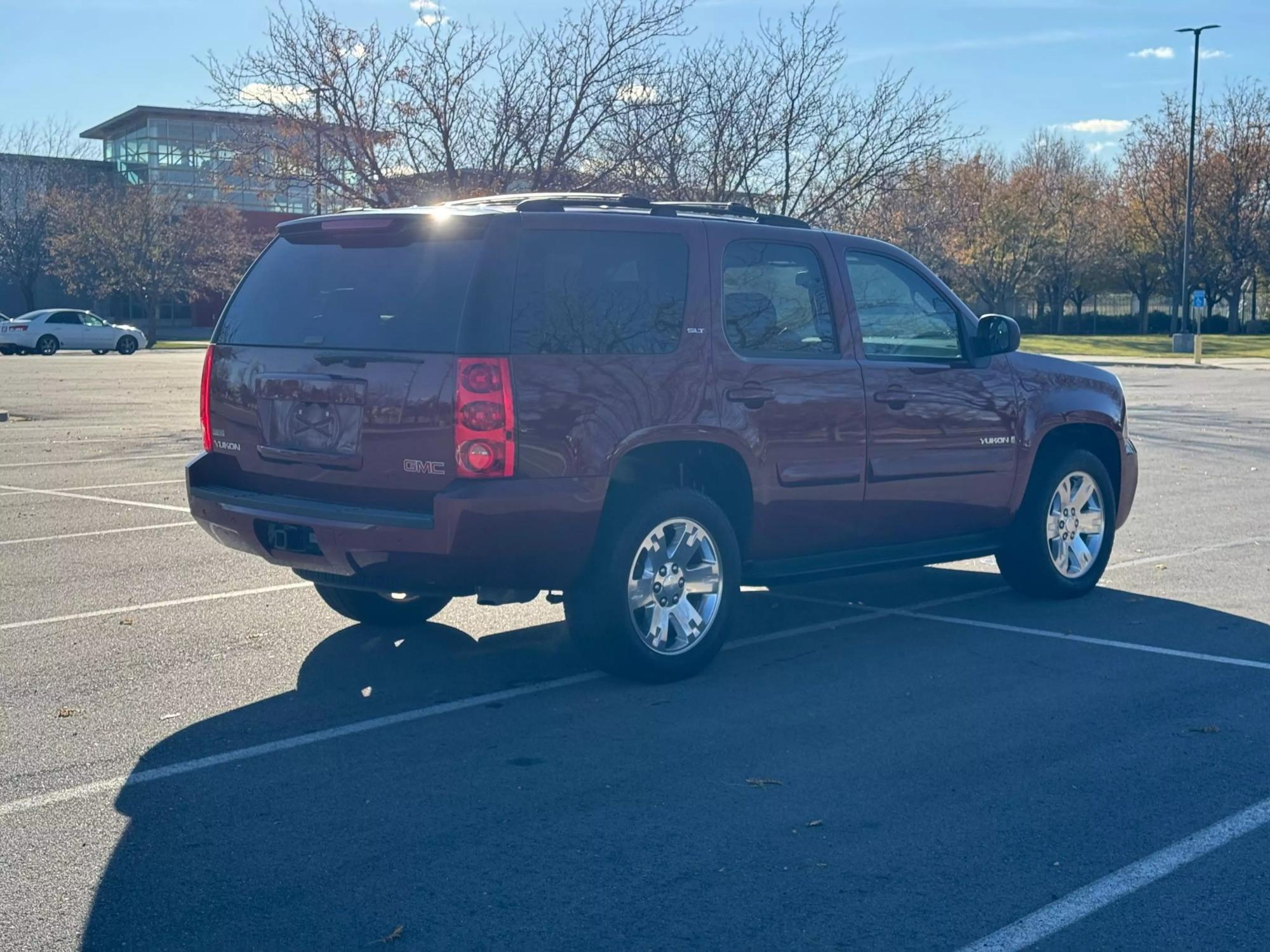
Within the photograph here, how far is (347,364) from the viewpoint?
19.8 ft

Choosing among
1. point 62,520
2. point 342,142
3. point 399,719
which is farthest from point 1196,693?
point 342,142

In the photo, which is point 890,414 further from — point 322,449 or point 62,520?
point 62,520

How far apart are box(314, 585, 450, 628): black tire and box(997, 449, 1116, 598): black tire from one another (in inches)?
125

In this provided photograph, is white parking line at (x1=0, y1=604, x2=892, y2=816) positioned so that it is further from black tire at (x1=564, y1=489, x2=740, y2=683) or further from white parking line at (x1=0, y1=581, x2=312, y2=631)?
black tire at (x1=564, y1=489, x2=740, y2=683)

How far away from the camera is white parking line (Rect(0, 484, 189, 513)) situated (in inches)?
476

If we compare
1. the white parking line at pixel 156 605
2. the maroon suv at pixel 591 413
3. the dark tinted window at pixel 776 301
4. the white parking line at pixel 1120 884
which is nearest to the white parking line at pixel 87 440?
the white parking line at pixel 156 605

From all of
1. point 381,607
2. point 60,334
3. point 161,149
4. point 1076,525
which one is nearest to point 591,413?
point 381,607

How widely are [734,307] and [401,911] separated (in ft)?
11.6

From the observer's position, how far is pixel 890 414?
287 inches

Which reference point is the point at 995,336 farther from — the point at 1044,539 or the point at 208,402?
the point at 208,402

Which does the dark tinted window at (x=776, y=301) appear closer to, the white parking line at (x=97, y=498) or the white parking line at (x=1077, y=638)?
the white parking line at (x=1077, y=638)

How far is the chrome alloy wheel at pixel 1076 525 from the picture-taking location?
8.34 metres

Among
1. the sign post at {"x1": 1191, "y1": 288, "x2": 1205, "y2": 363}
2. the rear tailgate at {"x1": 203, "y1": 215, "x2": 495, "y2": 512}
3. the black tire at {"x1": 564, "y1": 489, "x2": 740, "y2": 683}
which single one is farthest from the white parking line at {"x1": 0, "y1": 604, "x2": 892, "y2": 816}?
the sign post at {"x1": 1191, "y1": 288, "x2": 1205, "y2": 363}

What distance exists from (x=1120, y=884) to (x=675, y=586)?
268 centimetres
